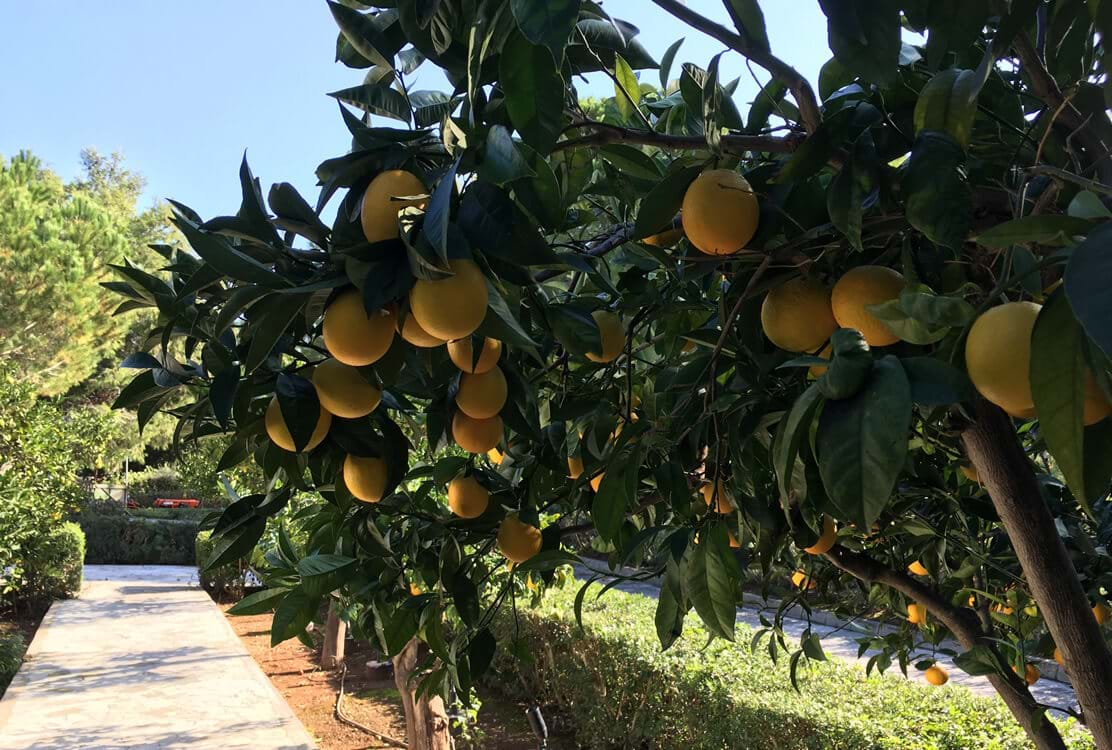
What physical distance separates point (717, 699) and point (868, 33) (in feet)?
14.1

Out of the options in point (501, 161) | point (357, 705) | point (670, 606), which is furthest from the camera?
point (357, 705)

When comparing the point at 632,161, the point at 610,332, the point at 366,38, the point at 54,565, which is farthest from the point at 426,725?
the point at 54,565

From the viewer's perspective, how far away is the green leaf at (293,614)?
43.6 inches

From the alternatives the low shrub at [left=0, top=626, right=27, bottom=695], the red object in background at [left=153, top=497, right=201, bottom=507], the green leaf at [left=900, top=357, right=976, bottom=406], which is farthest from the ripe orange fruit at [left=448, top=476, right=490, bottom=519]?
the red object in background at [left=153, top=497, right=201, bottom=507]

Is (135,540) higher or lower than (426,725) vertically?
lower

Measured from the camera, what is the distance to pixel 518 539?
1.24 metres

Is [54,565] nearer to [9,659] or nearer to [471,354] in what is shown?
[9,659]

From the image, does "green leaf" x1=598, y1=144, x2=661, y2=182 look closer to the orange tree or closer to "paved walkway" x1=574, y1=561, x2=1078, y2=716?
the orange tree

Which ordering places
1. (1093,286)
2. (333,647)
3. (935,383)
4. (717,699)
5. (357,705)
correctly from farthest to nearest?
(333,647), (357,705), (717,699), (935,383), (1093,286)

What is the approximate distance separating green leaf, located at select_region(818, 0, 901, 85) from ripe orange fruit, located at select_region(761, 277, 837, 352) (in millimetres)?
304

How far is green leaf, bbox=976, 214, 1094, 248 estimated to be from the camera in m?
0.41

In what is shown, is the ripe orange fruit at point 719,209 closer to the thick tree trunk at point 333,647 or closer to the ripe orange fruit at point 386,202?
the ripe orange fruit at point 386,202

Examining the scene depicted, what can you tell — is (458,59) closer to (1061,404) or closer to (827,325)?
(827,325)

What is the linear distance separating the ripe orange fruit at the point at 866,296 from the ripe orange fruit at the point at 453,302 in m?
0.32
